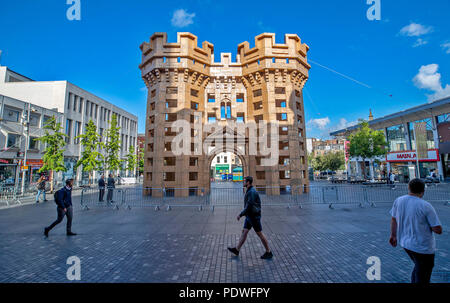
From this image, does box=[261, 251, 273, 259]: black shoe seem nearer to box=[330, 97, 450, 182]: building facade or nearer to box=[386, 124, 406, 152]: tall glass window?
box=[330, 97, 450, 182]: building facade

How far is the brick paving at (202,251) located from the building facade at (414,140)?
30467mm

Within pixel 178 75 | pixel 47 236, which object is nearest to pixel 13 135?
pixel 178 75

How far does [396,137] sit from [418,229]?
4835 centimetres

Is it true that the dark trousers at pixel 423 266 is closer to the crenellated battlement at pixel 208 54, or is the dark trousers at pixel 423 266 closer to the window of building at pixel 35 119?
the crenellated battlement at pixel 208 54

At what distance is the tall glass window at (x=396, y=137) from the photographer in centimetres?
3872

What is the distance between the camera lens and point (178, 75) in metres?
20.9

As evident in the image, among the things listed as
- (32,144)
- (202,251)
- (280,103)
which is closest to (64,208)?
(202,251)

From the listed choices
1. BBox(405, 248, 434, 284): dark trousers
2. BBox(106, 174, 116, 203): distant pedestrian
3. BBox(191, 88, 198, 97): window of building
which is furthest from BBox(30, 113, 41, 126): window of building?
BBox(405, 248, 434, 284): dark trousers

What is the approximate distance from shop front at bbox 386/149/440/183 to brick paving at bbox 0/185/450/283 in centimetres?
3210

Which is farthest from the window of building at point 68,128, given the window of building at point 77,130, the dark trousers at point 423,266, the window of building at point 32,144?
the dark trousers at point 423,266

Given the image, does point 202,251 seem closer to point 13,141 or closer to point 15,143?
point 15,143

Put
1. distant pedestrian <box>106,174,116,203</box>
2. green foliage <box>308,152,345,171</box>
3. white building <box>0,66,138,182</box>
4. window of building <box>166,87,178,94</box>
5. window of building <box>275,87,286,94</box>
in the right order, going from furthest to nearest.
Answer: green foliage <box>308,152,345,171</box>, white building <box>0,66,138,182</box>, window of building <box>275,87,286,94</box>, window of building <box>166,87,178,94</box>, distant pedestrian <box>106,174,116,203</box>

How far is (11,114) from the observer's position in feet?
86.4

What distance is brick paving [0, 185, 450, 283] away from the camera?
4.42 metres
